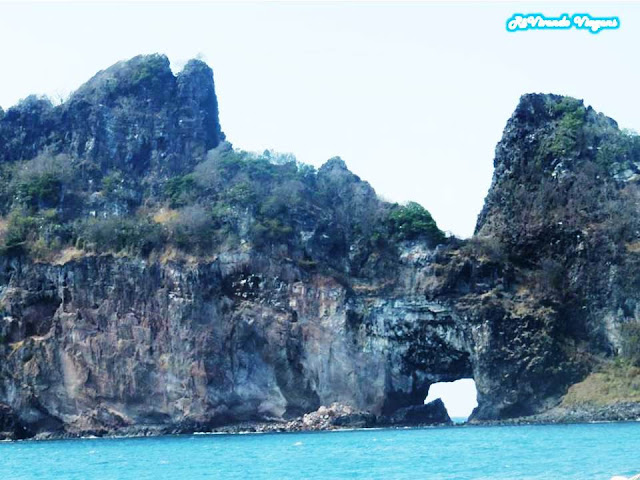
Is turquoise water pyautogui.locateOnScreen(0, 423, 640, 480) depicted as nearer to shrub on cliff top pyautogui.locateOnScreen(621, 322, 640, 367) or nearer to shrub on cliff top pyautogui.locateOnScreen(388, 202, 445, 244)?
shrub on cliff top pyautogui.locateOnScreen(621, 322, 640, 367)

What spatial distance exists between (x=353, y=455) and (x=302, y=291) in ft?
86.7

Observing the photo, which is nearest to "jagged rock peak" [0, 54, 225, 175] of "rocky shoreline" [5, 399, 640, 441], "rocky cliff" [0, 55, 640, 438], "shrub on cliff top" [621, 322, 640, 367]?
"rocky cliff" [0, 55, 640, 438]

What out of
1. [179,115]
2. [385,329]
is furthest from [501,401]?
[179,115]

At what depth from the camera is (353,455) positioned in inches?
2162

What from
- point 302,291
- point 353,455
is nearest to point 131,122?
point 302,291

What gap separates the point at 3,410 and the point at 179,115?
95.6ft

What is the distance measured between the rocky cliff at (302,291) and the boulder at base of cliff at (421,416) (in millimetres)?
366

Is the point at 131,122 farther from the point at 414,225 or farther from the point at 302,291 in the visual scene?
the point at 414,225

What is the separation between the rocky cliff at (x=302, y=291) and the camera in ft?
252

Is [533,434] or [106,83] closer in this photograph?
[533,434]

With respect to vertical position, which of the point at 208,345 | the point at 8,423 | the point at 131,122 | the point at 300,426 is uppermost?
the point at 131,122

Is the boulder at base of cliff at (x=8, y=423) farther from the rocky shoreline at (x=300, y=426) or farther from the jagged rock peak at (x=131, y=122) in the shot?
the jagged rock peak at (x=131, y=122)

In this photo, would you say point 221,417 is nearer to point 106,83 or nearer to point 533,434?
point 533,434

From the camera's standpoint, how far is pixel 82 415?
76.7 meters
